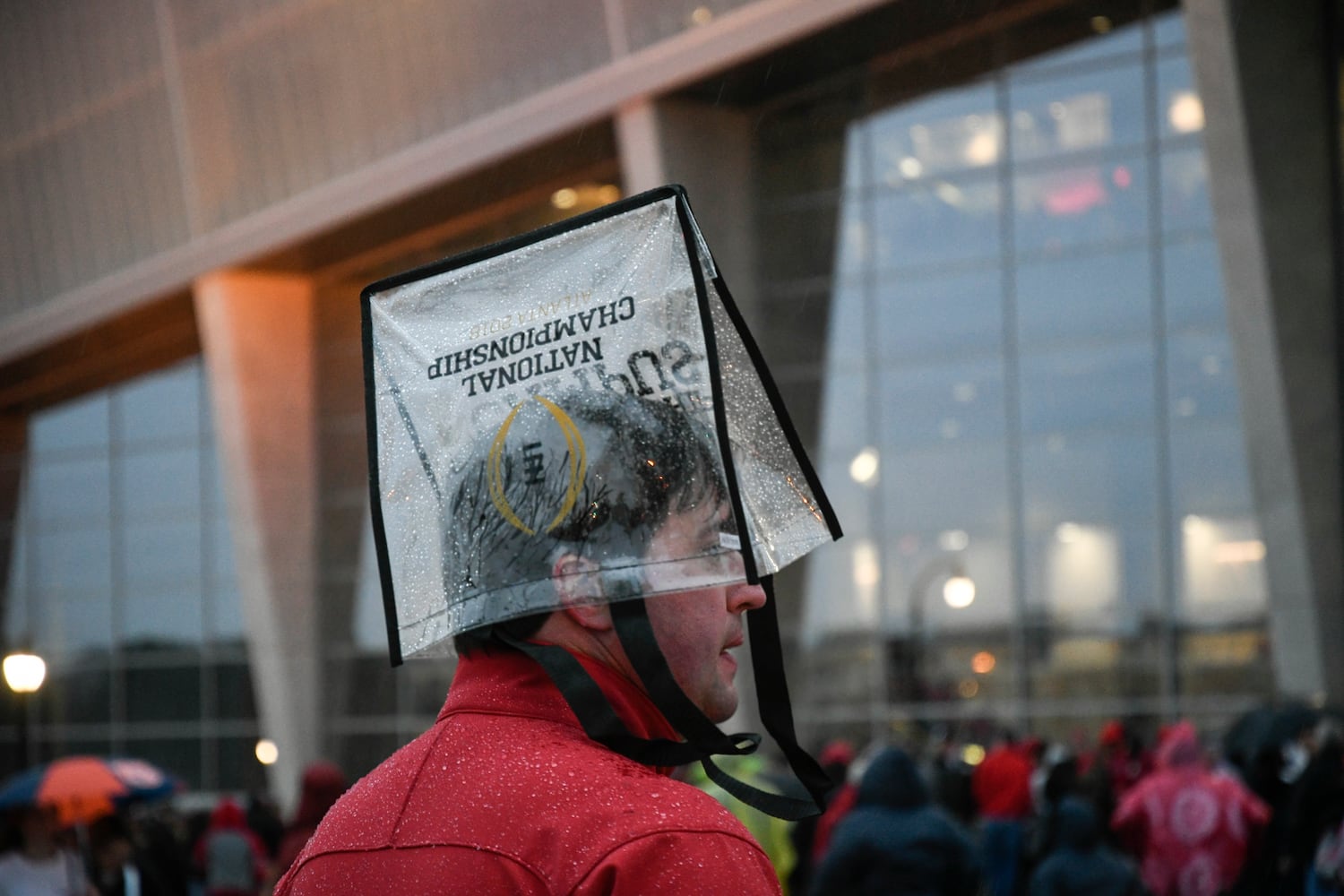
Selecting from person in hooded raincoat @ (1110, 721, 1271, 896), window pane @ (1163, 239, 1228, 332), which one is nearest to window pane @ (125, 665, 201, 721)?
window pane @ (1163, 239, 1228, 332)

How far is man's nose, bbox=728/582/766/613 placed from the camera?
1.90 m

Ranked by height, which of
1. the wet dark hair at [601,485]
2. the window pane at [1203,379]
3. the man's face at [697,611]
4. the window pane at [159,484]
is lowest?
the man's face at [697,611]

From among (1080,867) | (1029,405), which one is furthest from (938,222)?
(1080,867)

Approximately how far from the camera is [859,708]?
21391mm

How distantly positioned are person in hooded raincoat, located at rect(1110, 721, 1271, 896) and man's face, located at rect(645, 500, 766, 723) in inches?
340

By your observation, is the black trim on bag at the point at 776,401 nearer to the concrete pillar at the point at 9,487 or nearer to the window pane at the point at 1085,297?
the window pane at the point at 1085,297

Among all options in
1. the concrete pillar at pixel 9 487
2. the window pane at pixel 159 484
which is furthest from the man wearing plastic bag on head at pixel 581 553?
the concrete pillar at pixel 9 487

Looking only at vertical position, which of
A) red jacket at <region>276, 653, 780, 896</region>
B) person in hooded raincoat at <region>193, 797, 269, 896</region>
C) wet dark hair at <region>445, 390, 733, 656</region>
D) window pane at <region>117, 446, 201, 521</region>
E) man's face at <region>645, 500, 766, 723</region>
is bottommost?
person in hooded raincoat at <region>193, 797, 269, 896</region>

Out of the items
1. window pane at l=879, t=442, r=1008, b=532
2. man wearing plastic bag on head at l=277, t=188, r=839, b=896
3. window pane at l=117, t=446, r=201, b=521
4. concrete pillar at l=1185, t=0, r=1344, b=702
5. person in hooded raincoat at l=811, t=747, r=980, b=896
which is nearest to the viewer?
man wearing plastic bag on head at l=277, t=188, r=839, b=896

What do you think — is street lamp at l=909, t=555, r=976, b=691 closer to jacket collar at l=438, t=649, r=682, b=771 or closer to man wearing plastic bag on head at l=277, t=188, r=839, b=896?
man wearing plastic bag on head at l=277, t=188, r=839, b=896

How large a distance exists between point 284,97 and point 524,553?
2107cm

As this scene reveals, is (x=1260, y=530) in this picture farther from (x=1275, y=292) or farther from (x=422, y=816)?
(x=422, y=816)

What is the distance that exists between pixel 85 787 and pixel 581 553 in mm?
9948

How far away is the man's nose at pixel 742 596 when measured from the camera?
6.23 ft
